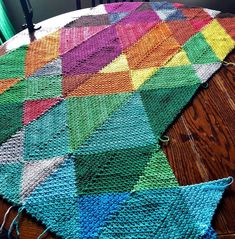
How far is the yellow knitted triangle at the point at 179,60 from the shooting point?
945 mm

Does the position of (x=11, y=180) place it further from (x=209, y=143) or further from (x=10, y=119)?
(x=209, y=143)

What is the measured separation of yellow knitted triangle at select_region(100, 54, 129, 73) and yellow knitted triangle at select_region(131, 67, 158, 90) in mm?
40

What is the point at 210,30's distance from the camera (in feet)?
3.61

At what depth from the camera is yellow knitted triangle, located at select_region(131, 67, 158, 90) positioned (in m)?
0.88

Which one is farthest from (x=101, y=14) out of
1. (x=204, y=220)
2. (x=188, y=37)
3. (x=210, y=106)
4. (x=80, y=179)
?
(x=204, y=220)

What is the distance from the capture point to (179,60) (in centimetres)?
96

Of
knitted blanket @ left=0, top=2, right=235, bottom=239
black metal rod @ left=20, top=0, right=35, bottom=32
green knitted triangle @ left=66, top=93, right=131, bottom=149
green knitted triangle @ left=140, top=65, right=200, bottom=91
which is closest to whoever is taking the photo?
knitted blanket @ left=0, top=2, right=235, bottom=239

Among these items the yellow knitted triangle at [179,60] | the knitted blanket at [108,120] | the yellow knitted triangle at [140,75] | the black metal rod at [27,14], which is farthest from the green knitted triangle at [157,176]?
the black metal rod at [27,14]

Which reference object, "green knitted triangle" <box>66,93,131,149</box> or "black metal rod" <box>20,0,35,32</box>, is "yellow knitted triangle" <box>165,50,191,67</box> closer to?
"green knitted triangle" <box>66,93,131,149</box>

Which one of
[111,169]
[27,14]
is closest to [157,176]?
[111,169]

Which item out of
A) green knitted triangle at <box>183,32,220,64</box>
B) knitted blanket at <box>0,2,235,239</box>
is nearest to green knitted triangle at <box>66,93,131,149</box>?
knitted blanket at <box>0,2,235,239</box>

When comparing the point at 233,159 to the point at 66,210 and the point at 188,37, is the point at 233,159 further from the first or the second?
the point at 188,37

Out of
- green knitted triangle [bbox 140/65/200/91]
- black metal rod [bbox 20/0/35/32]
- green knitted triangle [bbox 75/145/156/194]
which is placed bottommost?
green knitted triangle [bbox 75/145/156/194]

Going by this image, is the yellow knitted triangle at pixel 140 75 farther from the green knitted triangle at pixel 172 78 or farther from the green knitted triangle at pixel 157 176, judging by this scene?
the green knitted triangle at pixel 157 176
